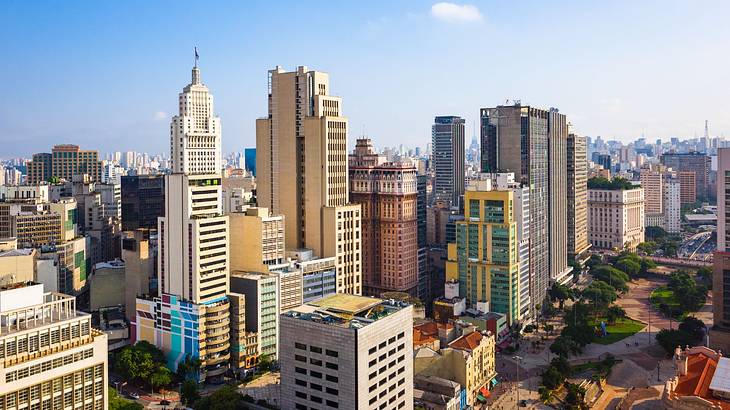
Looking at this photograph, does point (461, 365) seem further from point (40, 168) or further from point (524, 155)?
point (40, 168)

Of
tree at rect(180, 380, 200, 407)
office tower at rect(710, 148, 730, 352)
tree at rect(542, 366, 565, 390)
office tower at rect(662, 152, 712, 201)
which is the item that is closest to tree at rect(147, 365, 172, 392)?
tree at rect(180, 380, 200, 407)

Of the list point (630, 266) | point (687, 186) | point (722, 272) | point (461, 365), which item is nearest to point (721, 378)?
point (461, 365)

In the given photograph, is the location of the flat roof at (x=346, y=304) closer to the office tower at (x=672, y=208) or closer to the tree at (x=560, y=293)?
the tree at (x=560, y=293)

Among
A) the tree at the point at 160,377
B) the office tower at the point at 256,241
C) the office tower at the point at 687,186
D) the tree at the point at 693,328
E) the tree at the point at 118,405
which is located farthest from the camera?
the office tower at the point at 687,186

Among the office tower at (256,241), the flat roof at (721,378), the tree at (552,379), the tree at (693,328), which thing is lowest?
the tree at (552,379)

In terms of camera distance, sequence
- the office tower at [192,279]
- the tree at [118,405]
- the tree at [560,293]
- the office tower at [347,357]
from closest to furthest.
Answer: the office tower at [347,357] → the tree at [118,405] → the office tower at [192,279] → the tree at [560,293]

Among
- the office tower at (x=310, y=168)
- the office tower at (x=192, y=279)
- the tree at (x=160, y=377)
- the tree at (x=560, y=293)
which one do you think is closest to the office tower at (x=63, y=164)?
the office tower at (x=310, y=168)
